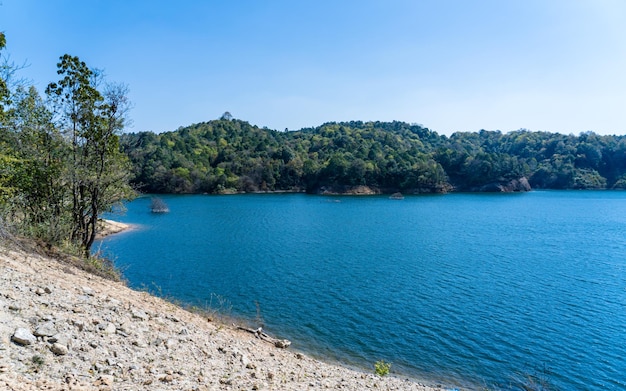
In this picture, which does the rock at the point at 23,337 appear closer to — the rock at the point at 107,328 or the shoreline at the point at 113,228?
the rock at the point at 107,328

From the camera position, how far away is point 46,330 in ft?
28.6

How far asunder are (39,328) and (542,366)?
19.1 m

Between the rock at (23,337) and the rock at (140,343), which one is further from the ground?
the rock at (23,337)

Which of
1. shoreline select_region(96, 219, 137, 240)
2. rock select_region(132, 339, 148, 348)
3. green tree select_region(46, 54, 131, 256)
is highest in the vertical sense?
green tree select_region(46, 54, 131, 256)

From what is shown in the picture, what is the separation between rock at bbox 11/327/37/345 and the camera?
25.9 ft

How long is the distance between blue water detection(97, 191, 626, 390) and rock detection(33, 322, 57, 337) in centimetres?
1070

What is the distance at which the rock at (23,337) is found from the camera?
7895 millimetres

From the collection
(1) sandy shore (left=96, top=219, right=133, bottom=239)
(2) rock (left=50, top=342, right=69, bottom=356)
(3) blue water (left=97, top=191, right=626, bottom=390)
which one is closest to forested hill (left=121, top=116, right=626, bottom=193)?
(1) sandy shore (left=96, top=219, right=133, bottom=239)

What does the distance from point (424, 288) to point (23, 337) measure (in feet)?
81.1

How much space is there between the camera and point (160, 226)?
57.3m

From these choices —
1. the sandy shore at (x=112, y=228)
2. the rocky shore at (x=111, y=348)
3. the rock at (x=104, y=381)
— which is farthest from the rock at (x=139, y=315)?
the sandy shore at (x=112, y=228)

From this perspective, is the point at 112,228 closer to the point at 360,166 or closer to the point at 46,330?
the point at 46,330

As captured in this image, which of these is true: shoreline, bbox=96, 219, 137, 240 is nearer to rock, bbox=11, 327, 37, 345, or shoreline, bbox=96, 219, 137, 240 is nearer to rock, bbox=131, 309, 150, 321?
rock, bbox=131, 309, 150, 321

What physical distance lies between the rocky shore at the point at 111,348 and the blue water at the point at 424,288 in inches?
248
